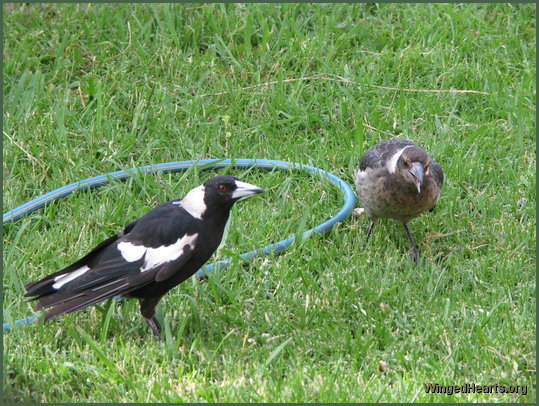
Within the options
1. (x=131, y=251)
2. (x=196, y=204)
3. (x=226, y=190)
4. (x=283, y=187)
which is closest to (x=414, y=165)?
(x=283, y=187)

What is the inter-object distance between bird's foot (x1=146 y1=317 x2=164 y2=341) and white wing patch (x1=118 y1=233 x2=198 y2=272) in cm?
28

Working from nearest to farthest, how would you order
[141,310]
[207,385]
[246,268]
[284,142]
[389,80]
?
[207,385]
[141,310]
[246,268]
[284,142]
[389,80]

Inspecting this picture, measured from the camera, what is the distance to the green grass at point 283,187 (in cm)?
391

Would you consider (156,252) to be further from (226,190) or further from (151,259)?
(226,190)

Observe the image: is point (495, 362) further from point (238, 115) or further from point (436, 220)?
point (238, 115)

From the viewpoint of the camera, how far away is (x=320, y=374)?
380 centimetres

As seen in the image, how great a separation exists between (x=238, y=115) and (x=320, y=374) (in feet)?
9.04

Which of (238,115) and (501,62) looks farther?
(501,62)

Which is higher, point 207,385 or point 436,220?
point 207,385

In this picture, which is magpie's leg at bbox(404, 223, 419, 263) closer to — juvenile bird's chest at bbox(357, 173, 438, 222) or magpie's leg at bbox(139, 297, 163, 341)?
juvenile bird's chest at bbox(357, 173, 438, 222)

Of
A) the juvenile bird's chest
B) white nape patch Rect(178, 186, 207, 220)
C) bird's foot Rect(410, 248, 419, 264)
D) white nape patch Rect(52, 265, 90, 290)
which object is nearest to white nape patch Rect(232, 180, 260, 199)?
white nape patch Rect(178, 186, 207, 220)

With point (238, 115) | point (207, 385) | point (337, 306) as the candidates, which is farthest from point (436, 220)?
point (207, 385)

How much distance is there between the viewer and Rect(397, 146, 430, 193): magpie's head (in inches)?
184

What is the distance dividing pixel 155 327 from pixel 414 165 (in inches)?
64.2
